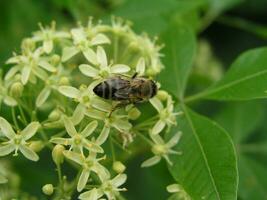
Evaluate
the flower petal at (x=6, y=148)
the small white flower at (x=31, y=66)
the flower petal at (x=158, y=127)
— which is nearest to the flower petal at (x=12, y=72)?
the small white flower at (x=31, y=66)

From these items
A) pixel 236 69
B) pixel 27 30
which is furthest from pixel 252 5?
pixel 236 69

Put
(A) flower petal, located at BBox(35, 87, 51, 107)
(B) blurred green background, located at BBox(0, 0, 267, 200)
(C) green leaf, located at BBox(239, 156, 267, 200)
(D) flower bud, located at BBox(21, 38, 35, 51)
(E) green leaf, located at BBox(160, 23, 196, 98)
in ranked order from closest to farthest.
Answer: (A) flower petal, located at BBox(35, 87, 51, 107), (D) flower bud, located at BBox(21, 38, 35, 51), (E) green leaf, located at BBox(160, 23, 196, 98), (C) green leaf, located at BBox(239, 156, 267, 200), (B) blurred green background, located at BBox(0, 0, 267, 200)

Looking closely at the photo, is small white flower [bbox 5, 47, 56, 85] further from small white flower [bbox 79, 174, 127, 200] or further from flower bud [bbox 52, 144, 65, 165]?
small white flower [bbox 79, 174, 127, 200]

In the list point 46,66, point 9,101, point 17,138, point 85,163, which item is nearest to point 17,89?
point 9,101

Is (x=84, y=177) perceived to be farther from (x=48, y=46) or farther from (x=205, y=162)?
(x=48, y=46)

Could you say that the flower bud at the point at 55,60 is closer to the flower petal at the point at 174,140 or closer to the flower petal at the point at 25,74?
the flower petal at the point at 25,74

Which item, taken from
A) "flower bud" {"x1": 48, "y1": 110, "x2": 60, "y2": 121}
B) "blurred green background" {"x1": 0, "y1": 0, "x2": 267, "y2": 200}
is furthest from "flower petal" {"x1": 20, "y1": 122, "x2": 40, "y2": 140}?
"blurred green background" {"x1": 0, "y1": 0, "x2": 267, "y2": 200}

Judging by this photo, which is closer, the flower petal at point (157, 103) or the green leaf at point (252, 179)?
the flower petal at point (157, 103)
